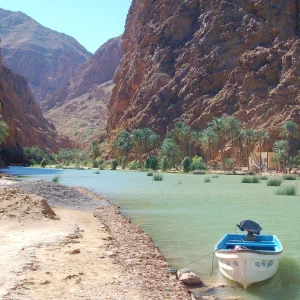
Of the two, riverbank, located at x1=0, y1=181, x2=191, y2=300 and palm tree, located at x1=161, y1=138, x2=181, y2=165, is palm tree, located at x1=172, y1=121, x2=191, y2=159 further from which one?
riverbank, located at x1=0, y1=181, x2=191, y2=300

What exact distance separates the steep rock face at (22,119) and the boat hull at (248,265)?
115 metres

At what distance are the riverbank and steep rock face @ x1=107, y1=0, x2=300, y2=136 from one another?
82427 millimetres

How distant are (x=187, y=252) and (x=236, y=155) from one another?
293ft

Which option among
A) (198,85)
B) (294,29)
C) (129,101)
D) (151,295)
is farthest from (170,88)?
(151,295)

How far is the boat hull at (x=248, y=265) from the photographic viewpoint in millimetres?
10797

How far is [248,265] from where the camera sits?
10.8m

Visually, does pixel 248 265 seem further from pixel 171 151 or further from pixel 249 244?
pixel 171 151

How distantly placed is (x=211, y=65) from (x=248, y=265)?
358 feet

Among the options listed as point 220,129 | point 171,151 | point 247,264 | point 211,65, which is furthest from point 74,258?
point 211,65

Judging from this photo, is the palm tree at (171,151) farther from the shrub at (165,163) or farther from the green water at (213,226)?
the green water at (213,226)

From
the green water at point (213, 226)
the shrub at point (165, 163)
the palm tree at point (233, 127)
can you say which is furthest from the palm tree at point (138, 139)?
the green water at point (213, 226)

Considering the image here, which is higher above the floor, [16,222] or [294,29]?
[294,29]

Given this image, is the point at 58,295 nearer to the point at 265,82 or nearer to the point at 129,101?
the point at 265,82

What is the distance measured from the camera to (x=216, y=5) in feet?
400
